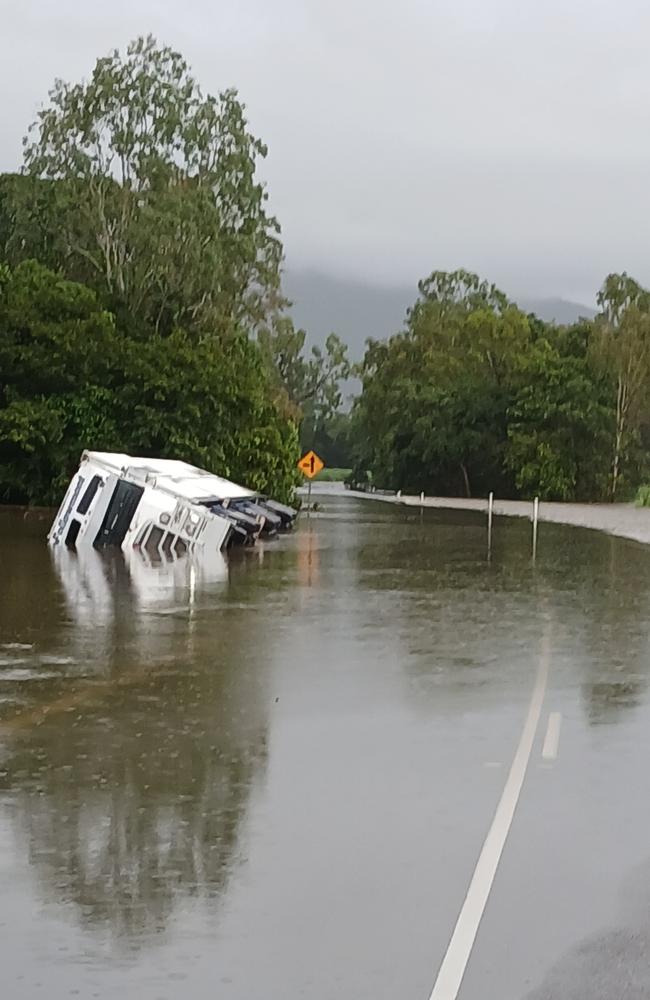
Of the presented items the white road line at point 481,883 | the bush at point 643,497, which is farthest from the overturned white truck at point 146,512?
the bush at point 643,497

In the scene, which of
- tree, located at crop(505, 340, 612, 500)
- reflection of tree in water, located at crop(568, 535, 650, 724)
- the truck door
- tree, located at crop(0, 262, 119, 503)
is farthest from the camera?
tree, located at crop(505, 340, 612, 500)

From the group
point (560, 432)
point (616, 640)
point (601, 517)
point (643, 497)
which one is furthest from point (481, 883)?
point (560, 432)

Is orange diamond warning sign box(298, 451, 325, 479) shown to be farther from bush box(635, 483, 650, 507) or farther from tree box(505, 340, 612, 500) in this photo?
tree box(505, 340, 612, 500)

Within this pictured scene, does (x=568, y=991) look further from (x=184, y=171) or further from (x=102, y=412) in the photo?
(x=184, y=171)

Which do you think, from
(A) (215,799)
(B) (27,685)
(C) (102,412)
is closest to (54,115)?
(C) (102,412)

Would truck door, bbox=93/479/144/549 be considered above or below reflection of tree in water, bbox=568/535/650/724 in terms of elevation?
above

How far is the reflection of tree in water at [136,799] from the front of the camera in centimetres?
670

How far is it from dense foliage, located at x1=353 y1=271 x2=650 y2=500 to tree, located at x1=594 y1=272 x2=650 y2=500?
0.25 feet

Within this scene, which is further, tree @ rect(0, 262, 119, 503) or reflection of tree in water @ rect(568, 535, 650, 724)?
tree @ rect(0, 262, 119, 503)

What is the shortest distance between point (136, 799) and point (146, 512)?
22.9 meters

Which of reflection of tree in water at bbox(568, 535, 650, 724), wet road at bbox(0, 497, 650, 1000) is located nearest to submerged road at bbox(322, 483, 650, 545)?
reflection of tree in water at bbox(568, 535, 650, 724)

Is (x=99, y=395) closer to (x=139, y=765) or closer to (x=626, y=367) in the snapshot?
(x=626, y=367)

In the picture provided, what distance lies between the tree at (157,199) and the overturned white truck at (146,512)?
21.1m

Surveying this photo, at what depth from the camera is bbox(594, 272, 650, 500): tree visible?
82.2 meters
